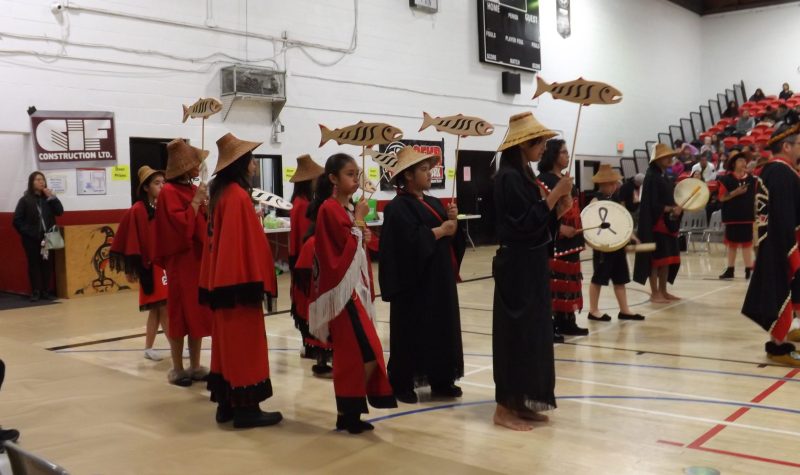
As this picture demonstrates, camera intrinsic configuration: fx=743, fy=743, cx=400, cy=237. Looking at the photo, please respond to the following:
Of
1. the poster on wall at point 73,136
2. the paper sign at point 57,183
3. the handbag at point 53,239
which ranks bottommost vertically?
the handbag at point 53,239

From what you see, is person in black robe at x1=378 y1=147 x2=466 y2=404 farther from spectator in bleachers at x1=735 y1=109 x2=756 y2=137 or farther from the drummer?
spectator in bleachers at x1=735 y1=109 x2=756 y2=137

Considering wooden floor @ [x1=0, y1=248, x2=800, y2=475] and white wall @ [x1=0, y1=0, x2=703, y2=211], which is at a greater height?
white wall @ [x1=0, y1=0, x2=703, y2=211]

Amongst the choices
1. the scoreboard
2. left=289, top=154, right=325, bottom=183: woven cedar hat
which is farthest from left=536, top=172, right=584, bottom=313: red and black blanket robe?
the scoreboard

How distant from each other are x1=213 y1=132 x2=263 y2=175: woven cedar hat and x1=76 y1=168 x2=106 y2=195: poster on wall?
22.4 ft

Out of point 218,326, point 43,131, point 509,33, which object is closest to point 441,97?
point 509,33

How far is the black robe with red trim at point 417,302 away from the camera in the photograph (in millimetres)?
4430

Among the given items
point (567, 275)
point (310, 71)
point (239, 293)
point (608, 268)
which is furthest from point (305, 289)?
point (310, 71)

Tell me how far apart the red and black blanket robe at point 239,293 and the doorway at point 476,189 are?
12129 millimetres

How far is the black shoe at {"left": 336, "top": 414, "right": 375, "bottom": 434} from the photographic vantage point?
378 cm

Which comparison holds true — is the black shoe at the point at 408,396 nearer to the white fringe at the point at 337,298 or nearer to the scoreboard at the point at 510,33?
the white fringe at the point at 337,298

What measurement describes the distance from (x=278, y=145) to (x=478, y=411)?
8575mm

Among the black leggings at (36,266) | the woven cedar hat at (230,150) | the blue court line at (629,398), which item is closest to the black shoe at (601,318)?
the blue court line at (629,398)

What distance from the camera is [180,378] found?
5.11 metres

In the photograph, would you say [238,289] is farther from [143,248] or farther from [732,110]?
[732,110]
